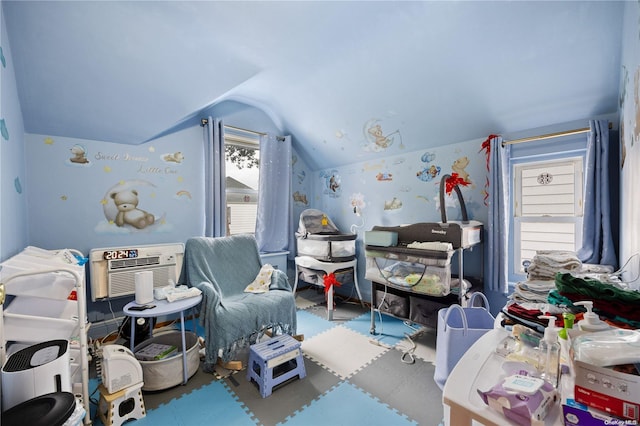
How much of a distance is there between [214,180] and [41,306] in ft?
6.74

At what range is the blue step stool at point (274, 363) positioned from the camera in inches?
75.4

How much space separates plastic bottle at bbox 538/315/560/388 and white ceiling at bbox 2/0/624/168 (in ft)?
6.56

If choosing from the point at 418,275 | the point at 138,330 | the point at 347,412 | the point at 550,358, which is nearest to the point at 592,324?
the point at 550,358

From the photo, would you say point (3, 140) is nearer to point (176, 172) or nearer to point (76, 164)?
point (76, 164)

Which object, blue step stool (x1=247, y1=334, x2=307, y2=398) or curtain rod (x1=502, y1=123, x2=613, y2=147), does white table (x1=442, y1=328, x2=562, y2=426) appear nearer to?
blue step stool (x1=247, y1=334, x2=307, y2=398)

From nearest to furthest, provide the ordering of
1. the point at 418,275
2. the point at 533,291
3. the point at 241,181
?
the point at 533,291, the point at 418,275, the point at 241,181

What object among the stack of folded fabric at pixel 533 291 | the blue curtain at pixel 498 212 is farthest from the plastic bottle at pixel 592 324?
the blue curtain at pixel 498 212

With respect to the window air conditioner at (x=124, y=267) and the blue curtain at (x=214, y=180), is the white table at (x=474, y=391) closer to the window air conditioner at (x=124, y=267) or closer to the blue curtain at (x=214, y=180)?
the window air conditioner at (x=124, y=267)

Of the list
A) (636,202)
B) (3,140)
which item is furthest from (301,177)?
(636,202)

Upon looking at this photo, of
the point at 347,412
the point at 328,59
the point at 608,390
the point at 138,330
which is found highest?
the point at 328,59

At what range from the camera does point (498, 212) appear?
258cm

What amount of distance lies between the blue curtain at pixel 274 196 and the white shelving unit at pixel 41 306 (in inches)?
92.3

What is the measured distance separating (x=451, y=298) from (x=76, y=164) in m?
3.65

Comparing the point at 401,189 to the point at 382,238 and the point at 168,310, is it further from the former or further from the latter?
the point at 168,310
